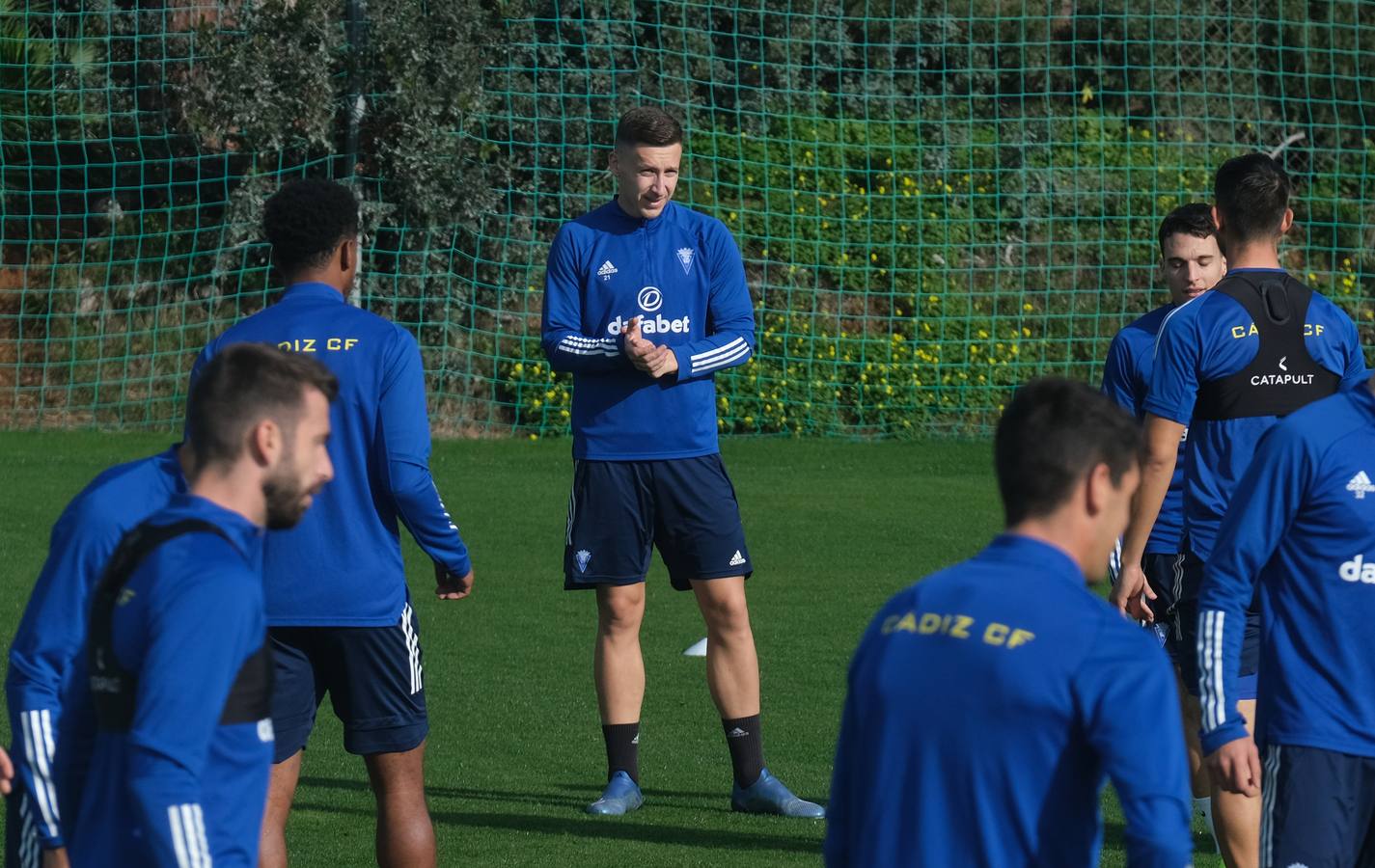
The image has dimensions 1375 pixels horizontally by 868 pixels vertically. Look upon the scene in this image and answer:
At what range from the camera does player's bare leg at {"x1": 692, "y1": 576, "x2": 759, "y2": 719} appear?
608cm

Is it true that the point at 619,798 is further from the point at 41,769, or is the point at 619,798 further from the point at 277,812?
the point at 41,769

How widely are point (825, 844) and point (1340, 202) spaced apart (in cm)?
1676

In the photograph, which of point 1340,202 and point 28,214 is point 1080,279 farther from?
point 28,214

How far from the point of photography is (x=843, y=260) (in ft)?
56.1

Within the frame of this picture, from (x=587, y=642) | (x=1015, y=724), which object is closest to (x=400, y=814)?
(x=1015, y=724)

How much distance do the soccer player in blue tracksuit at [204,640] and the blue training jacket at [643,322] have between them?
3.30 m

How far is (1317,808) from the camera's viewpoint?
3561mm

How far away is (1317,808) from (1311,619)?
1.18 feet

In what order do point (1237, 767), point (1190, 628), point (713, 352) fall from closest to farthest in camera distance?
point (1237, 767)
point (1190, 628)
point (713, 352)

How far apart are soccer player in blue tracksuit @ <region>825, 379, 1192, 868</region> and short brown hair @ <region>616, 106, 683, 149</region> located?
349cm

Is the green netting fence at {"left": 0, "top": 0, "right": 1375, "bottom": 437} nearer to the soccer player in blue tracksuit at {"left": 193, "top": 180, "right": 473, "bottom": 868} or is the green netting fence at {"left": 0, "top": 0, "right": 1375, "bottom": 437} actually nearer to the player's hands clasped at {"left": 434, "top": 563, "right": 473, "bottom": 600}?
the player's hands clasped at {"left": 434, "top": 563, "right": 473, "bottom": 600}

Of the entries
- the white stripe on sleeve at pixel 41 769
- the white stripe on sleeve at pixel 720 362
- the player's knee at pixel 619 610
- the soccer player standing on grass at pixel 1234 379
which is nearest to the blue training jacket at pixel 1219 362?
the soccer player standing on grass at pixel 1234 379

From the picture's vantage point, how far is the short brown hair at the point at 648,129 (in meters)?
5.96

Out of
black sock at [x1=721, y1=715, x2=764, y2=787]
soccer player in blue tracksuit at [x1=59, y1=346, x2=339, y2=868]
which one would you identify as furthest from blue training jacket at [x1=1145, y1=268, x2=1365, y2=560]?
soccer player in blue tracksuit at [x1=59, y1=346, x2=339, y2=868]
